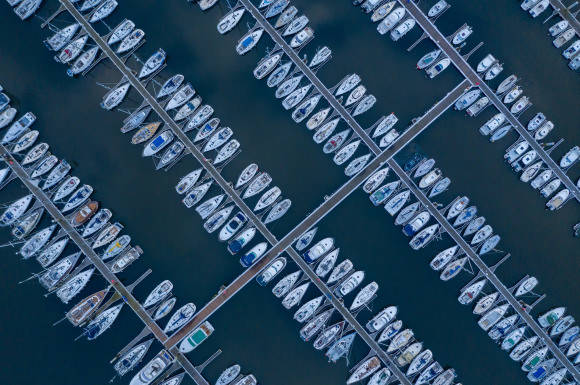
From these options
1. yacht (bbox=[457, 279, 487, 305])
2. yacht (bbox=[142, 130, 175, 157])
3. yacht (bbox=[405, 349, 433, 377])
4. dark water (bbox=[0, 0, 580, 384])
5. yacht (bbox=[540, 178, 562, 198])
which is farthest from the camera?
yacht (bbox=[540, 178, 562, 198])

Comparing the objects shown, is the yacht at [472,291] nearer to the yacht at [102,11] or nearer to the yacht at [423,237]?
the yacht at [423,237]

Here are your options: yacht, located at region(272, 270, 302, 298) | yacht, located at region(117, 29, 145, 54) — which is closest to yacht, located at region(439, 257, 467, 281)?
yacht, located at region(272, 270, 302, 298)

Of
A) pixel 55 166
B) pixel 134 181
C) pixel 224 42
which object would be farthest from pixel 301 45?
pixel 55 166

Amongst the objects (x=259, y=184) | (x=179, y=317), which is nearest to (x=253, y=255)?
(x=259, y=184)

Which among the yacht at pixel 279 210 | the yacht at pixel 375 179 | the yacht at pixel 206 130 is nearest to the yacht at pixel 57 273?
the yacht at pixel 206 130

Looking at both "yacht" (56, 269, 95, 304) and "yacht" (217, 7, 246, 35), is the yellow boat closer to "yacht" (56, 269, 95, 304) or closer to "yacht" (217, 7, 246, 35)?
"yacht" (217, 7, 246, 35)

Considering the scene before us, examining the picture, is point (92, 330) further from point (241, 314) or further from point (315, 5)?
point (315, 5)
